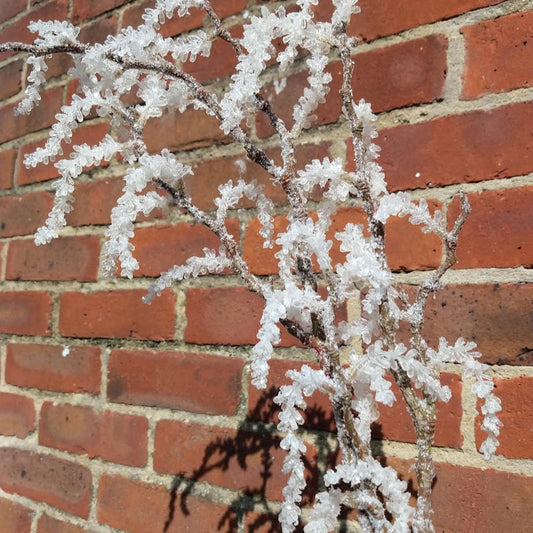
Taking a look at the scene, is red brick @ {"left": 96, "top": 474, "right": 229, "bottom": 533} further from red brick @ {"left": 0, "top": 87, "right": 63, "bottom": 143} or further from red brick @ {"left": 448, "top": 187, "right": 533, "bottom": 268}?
red brick @ {"left": 0, "top": 87, "right": 63, "bottom": 143}

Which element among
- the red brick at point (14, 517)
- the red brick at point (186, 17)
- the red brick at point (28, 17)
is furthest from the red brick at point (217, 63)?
the red brick at point (14, 517)

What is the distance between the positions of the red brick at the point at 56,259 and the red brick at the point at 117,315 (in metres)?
0.04

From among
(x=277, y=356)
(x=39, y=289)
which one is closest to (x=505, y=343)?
(x=277, y=356)

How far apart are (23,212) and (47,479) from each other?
462mm

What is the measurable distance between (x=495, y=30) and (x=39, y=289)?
2.63 ft

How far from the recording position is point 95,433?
900 millimetres

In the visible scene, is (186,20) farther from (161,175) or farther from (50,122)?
(161,175)

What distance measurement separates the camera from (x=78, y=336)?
942 millimetres

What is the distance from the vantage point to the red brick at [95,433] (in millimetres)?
848

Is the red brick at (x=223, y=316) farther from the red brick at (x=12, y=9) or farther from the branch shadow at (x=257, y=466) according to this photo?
the red brick at (x=12, y=9)

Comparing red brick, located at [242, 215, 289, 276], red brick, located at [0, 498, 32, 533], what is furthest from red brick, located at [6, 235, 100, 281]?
red brick, located at [0, 498, 32, 533]

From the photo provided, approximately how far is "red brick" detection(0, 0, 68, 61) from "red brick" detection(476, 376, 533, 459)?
3.08ft

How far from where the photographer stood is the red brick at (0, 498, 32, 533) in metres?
0.98

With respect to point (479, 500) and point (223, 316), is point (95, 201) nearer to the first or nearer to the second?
point (223, 316)
